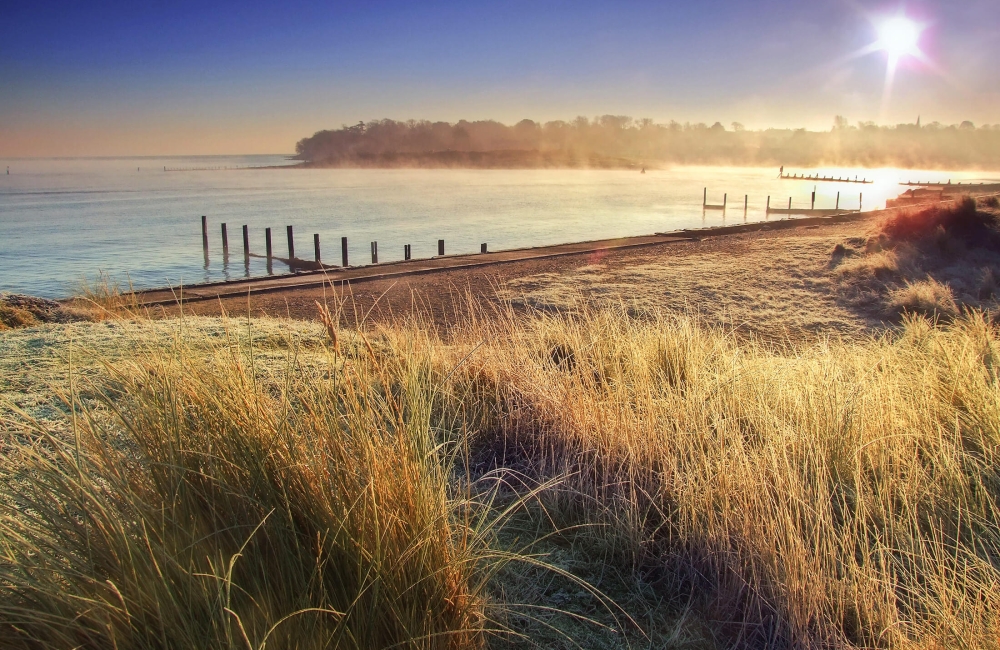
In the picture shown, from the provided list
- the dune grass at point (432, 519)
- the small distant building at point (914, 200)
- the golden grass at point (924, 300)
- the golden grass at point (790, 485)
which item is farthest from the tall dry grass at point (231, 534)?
the small distant building at point (914, 200)

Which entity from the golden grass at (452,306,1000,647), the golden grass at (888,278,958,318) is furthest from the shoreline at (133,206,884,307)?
the golden grass at (888,278,958,318)

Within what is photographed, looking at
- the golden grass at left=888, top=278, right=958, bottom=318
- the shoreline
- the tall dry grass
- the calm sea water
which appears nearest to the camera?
the tall dry grass

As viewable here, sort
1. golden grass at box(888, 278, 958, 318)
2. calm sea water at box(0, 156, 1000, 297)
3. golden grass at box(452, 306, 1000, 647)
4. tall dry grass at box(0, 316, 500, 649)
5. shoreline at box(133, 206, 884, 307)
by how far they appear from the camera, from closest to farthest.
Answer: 1. tall dry grass at box(0, 316, 500, 649)
2. golden grass at box(452, 306, 1000, 647)
3. golden grass at box(888, 278, 958, 318)
4. shoreline at box(133, 206, 884, 307)
5. calm sea water at box(0, 156, 1000, 297)

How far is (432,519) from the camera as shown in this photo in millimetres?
2229

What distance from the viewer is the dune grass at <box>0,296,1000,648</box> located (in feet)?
6.48

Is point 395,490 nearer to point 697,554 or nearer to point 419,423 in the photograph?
point 419,423

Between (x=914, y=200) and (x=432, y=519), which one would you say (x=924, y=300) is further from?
(x=914, y=200)

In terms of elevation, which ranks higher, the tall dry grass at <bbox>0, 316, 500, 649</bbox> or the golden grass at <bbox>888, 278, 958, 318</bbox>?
the tall dry grass at <bbox>0, 316, 500, 649</bbox>

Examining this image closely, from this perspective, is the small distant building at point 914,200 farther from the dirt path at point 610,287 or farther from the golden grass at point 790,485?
the golden grass at point 790,485

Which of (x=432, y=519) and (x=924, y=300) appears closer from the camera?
(x=432, y=519)

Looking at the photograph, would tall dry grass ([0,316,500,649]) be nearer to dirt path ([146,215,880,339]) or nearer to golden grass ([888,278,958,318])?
dirt path ([146,215,880,339])

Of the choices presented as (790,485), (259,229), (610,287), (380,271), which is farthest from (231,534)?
(259,229)

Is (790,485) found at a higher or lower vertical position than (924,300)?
higher

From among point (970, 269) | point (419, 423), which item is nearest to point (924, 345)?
point (419, 423)
